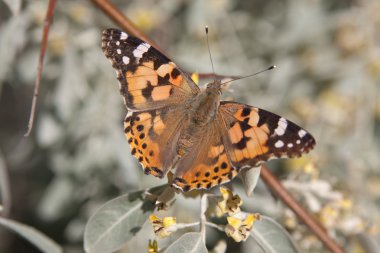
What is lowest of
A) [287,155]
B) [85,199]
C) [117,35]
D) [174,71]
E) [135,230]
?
[85,199]

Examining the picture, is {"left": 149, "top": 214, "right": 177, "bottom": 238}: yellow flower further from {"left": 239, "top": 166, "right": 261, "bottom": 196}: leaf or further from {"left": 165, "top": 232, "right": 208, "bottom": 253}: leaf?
{"left": 239, "top": 166, "right": 261, "bottom": 196}: leaf

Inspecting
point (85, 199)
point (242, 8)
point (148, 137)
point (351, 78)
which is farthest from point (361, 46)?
point (148, 137)

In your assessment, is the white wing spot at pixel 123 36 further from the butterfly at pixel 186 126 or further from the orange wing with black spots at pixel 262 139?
the orange wing with black spots at pixel 262 139

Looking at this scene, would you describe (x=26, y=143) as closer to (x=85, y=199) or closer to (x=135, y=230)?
(x=85, y=199)

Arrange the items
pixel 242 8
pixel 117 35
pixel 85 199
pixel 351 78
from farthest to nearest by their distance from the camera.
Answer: pixel 242 8, pixel 351 78, pixel 85 199, pixel 117 35

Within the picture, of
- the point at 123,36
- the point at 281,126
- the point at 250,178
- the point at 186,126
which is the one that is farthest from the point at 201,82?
the point at 250,178
